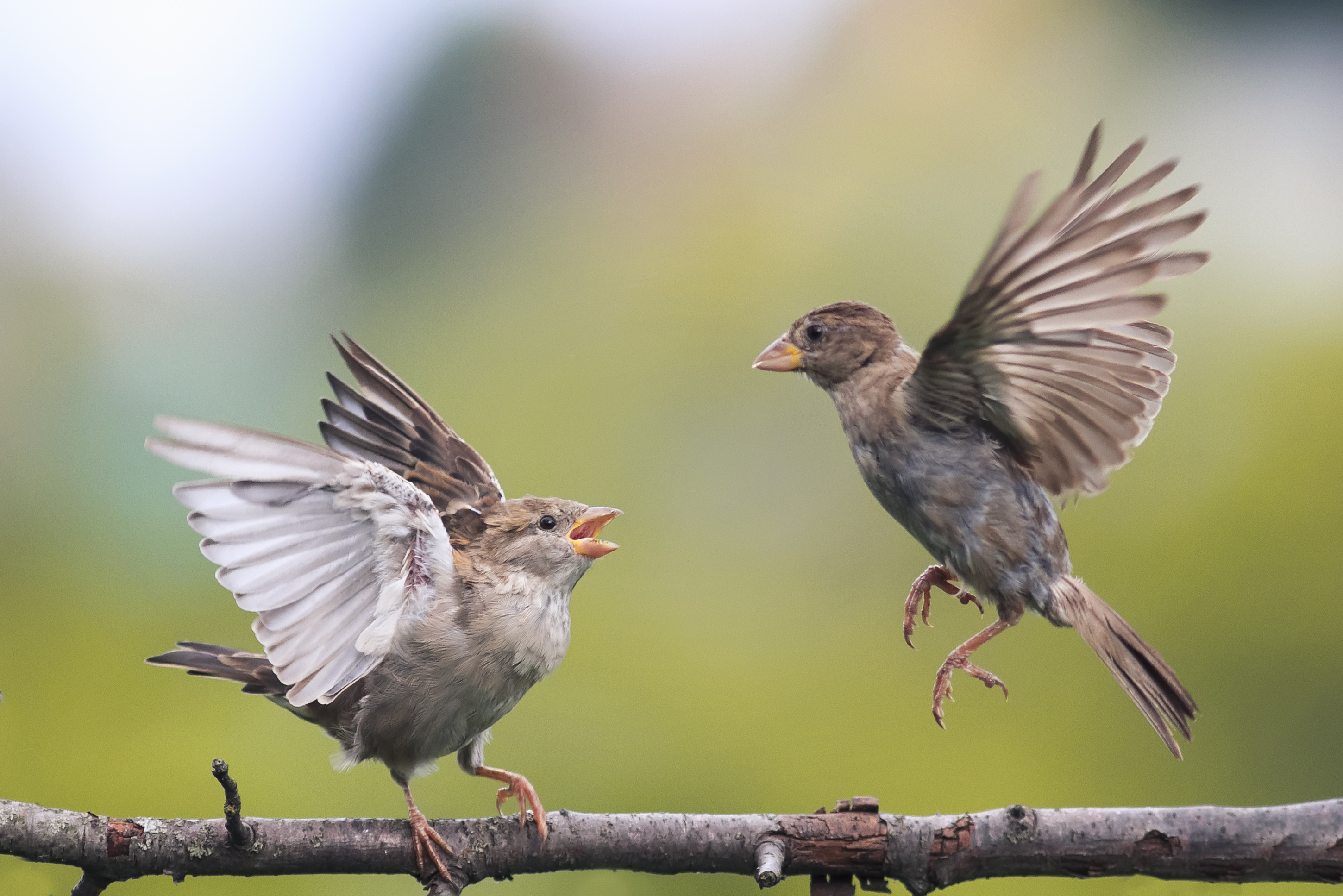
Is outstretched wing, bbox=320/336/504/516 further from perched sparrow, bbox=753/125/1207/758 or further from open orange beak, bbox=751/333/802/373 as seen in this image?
perched sparrow, bbox=753/125/1207/758

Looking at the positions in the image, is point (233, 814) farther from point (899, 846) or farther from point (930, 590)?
point (930, 590)

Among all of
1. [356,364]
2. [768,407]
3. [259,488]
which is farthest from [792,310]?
[259,488]

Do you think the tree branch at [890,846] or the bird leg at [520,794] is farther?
the bird leg at [520,794]

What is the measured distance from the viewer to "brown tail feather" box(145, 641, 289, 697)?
306cm

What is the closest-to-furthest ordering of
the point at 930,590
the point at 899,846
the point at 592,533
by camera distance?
the point at 899,846 < the point at 930,590 < the point at 592,533

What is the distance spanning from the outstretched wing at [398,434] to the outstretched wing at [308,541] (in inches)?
31.2

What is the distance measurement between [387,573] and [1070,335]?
152 cm

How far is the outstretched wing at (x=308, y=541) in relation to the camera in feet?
7.42

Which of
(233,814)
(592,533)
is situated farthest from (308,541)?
(592,533)

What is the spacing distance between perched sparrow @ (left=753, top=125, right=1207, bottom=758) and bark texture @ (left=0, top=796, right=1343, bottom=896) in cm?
23

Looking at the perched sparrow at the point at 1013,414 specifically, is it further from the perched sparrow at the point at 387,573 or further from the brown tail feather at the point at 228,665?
the brown tail feather at the point at 228,665

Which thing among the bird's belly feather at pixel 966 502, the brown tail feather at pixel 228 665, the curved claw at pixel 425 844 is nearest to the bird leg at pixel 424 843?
the curved claw at pixel 425 844

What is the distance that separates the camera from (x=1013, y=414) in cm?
262

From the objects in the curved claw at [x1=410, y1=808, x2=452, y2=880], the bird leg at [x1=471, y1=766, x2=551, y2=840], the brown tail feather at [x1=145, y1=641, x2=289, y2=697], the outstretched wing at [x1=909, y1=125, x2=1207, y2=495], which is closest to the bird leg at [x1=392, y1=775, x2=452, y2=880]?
the curved claw at [x1=410, y1=808, x2=452, y2=880]
